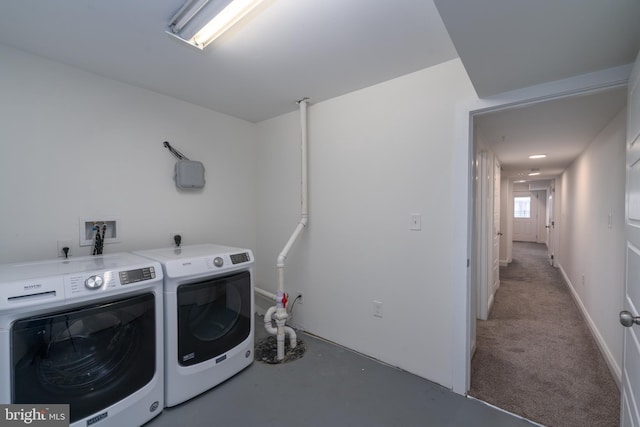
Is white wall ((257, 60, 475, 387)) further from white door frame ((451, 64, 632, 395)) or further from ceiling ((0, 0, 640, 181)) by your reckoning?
ceiling ((0, 0, 640, 181))

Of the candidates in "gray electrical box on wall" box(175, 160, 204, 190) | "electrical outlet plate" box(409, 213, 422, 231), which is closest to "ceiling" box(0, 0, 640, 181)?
"gray electrical box on wall" box(175, 160, 204, 190)

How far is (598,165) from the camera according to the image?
107 inches

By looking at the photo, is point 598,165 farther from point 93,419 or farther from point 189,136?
point 93,419

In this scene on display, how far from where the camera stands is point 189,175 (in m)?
2.45

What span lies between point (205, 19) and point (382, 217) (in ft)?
5.35

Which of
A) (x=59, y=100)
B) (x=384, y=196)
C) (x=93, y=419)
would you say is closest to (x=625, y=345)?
(x=384, y=196)

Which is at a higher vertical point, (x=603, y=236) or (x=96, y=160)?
(x=96, y=160)

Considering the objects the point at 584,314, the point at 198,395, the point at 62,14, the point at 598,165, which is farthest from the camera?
the point at 584,314

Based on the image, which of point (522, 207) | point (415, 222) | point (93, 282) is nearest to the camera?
point (93, 282)

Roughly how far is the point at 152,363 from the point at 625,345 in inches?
93.7

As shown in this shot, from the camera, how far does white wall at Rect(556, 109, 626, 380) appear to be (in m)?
2.05

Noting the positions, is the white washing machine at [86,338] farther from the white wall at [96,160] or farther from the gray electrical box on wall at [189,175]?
the gray electrical box on wall at [189,175]

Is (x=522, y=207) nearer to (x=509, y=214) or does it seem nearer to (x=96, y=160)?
(x=509, y=214)

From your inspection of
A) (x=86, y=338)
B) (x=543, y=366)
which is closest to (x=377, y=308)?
(x=543, y=366)
